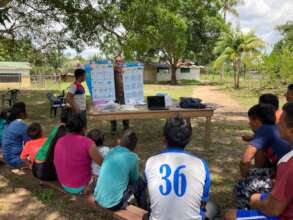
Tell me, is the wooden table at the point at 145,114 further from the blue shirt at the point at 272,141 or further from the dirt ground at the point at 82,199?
the blue shirt at the point at 272,141

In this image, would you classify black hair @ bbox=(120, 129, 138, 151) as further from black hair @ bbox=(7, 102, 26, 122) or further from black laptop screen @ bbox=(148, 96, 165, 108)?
black laptop screen @ bbox=(148, 96, 165, 108)

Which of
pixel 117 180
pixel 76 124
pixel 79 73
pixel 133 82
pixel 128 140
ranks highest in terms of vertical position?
pixel 79 73

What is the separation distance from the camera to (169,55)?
36.6m

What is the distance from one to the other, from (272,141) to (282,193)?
4.23 ft

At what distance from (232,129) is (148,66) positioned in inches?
1561

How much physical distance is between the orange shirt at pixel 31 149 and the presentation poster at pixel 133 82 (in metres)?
3.43

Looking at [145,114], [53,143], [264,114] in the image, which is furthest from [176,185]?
[145,114]

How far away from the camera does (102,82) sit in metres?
7.89

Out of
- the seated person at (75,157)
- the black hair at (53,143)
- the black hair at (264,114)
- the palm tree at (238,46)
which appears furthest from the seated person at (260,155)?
the palm tree at (238,46)

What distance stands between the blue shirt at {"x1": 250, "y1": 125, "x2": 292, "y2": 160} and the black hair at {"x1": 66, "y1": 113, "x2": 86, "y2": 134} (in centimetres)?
175

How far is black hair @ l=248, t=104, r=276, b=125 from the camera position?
348cm

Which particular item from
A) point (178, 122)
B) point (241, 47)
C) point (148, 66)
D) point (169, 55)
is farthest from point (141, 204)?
point (148, 66)

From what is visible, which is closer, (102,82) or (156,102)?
(156,102)

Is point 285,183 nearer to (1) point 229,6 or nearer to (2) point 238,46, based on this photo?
(2) point 238,46
